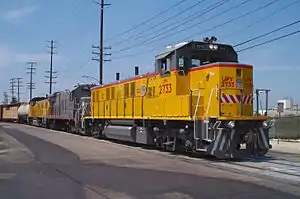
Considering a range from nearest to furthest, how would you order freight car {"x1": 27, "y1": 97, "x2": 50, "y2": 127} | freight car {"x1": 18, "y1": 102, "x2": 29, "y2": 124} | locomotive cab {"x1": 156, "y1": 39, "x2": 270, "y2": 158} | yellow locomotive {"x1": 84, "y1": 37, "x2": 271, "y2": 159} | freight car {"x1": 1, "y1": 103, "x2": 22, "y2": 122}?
1. locomotive cab {"x1": 156, "y1": 39, "x2": 270, "y2": 158}
2. yellow locomotive {"x1": 84, "y1": 37, "x2": 271, "y2": 159}
3. freight car {"x1": 27, "y1": 97, "x2": 50, "y2": 127}
4. freight car {"x1": 18, "y1": 102, "x2": 29, "y2": 124}
5. freight car {"x1": 1, "y1": 103, "x2": 22, "y2": 122}

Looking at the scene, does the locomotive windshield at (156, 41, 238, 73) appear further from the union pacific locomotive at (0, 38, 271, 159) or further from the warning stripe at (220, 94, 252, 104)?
the warning stripe at (220, 94, 252, 104)

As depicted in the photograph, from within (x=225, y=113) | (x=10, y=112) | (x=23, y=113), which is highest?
(x=10, y=112)

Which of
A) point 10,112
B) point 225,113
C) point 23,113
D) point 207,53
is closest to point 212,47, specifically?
point 207,53

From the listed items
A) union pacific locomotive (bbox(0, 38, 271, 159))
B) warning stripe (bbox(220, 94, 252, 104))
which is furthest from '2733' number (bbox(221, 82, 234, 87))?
warning stripe (bbox(220, 94, 252, 104))

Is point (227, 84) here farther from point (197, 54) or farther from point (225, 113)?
point (197, 54)

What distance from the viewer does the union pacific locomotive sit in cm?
1537

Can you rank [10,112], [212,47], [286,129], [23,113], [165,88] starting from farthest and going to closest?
[10,112] < [23,113] < [286,129] < [165,88] < [212,47]

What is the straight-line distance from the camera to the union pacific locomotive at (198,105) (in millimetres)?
15367

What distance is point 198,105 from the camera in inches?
632

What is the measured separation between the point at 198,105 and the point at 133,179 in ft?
18.8

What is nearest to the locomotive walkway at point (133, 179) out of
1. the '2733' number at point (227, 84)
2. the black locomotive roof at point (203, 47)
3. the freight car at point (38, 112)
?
the '2733' number at point (227, 84)

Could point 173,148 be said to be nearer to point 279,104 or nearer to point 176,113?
point 176,113

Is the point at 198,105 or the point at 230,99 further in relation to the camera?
the point at 198,105

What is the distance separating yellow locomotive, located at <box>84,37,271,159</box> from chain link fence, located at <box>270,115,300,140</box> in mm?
11467
